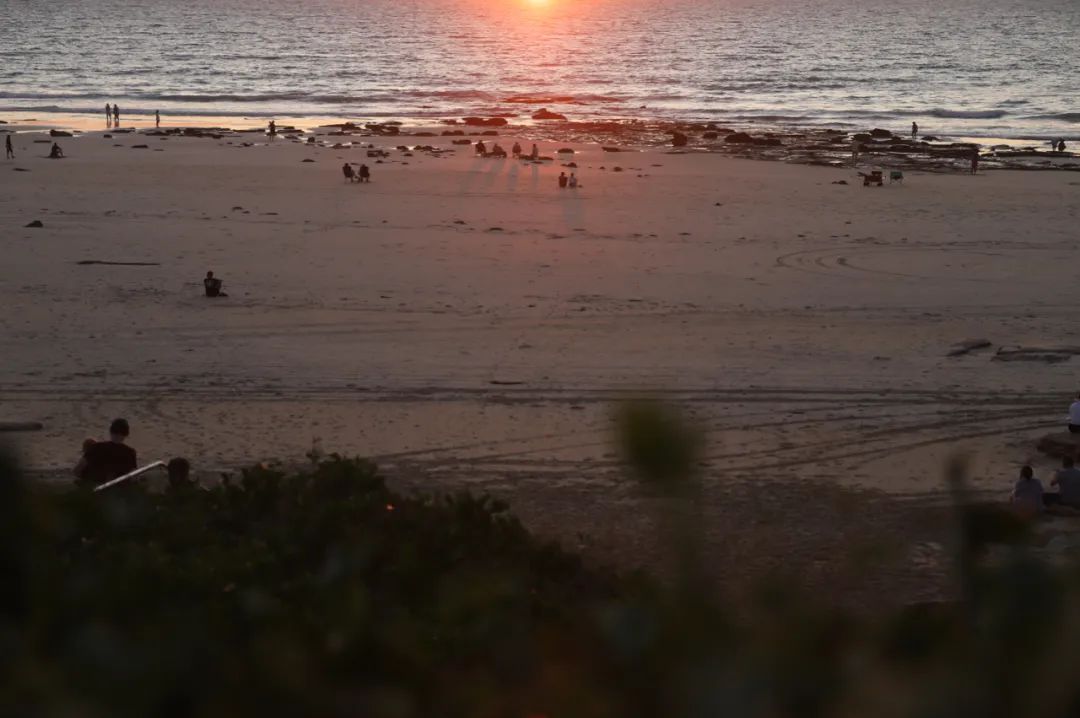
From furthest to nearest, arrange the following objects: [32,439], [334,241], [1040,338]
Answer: [334,241], [1040,338], [32,439]

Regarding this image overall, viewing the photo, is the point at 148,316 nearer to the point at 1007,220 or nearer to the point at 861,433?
the point at 861,433

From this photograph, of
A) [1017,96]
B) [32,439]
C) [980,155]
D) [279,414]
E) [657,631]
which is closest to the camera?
[657,631]

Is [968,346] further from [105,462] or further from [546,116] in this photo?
[546,116]

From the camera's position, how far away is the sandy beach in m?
11.8

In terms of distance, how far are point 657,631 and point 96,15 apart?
181516 mm

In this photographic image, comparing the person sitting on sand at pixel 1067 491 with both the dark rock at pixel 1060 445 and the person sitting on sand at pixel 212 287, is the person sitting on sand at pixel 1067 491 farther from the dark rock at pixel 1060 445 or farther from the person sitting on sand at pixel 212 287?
the person sitting on sand at pixel 212 287

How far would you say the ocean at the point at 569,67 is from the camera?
234 feet

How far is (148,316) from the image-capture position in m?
18.1

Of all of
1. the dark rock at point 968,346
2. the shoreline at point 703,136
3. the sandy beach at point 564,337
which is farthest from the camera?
the shoreline at point 703,136

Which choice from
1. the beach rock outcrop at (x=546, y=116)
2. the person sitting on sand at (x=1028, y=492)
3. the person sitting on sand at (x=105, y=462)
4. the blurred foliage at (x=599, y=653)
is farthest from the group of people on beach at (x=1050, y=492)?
the beach rock outcrop at (x=546, y=116)

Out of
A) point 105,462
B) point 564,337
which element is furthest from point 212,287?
point 105,462

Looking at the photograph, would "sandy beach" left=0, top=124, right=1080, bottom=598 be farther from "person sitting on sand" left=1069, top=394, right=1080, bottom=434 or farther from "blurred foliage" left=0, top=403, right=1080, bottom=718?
"blurred foliage" left=0, top=403, right=1080, bottom=718

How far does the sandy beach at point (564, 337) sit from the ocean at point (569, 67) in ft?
116

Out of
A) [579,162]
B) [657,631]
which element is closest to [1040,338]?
[657,631]
